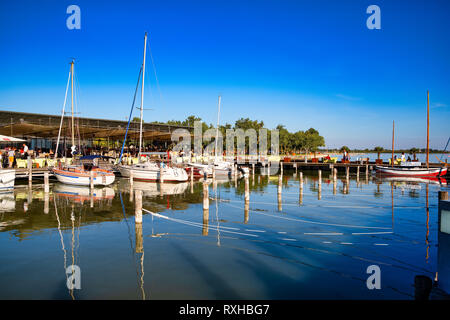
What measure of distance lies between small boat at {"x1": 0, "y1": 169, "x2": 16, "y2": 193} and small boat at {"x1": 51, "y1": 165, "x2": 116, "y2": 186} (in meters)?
4.31

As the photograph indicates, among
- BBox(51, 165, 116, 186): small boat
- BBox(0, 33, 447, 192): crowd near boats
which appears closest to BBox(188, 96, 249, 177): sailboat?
BBox(0, 33, 447, 192): crowd near boats

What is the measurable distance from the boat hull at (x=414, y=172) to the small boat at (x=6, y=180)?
43167 mm

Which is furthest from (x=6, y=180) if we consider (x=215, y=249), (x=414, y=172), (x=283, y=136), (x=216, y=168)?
(x=283, y=136)

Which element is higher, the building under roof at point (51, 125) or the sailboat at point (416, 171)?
the building under roof at point (51, 125)

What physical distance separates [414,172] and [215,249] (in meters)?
38.3

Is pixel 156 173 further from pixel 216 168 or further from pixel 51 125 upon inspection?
pixel 51 125

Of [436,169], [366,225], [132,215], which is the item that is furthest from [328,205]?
[436,169]

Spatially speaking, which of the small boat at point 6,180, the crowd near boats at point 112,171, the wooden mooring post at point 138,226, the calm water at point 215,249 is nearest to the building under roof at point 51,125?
the crowd near boats at point 112,171

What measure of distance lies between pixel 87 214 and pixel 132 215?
2.66 metres

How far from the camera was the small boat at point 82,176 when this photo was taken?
27.7m

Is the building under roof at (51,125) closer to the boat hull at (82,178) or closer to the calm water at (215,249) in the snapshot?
the boat hull at (82,178)

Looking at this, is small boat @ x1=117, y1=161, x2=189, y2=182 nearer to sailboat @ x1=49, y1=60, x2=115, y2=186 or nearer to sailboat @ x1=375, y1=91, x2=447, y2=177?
sailboat @ x1=49, y1=60, x2=115, y2=186
